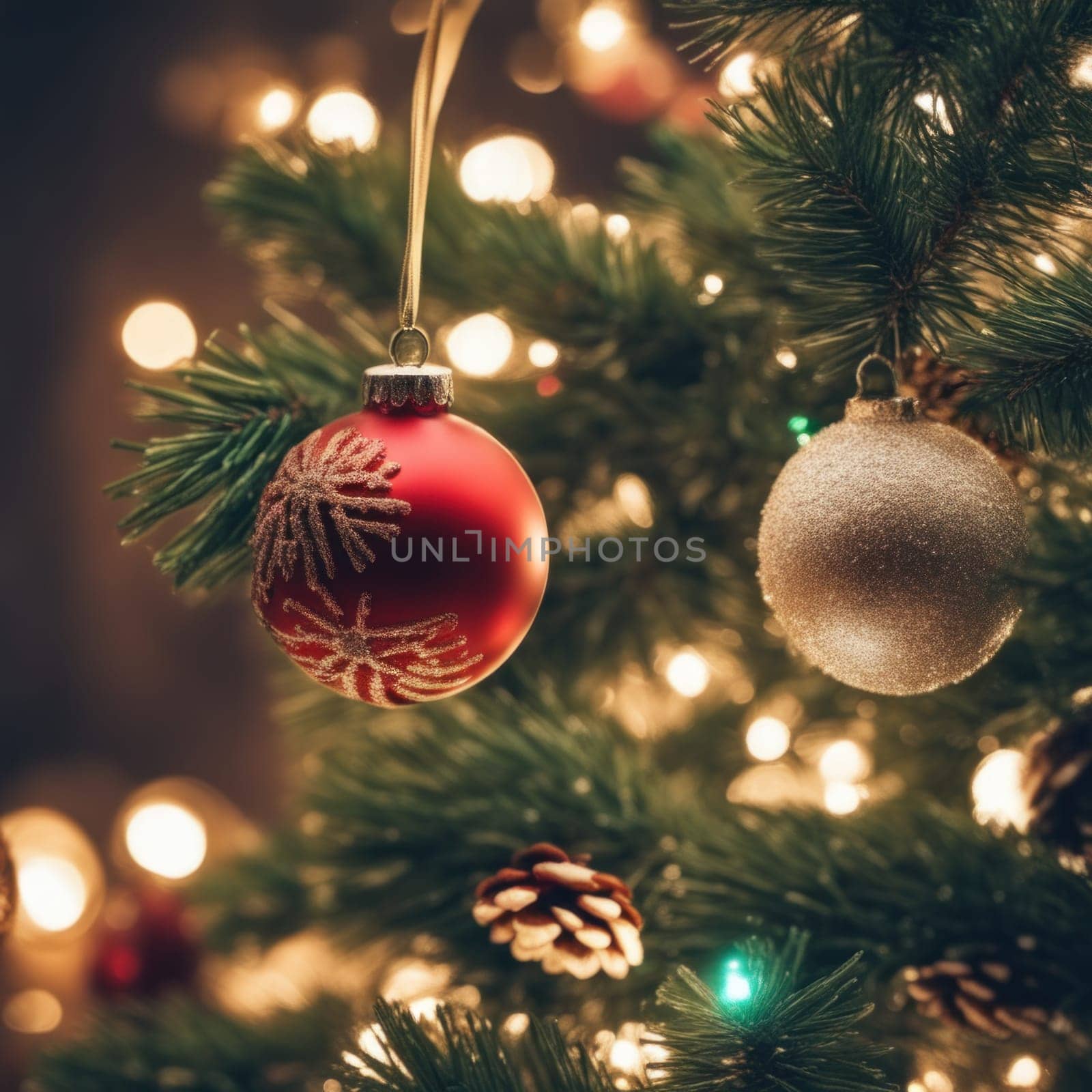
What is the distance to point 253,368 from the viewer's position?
472mm

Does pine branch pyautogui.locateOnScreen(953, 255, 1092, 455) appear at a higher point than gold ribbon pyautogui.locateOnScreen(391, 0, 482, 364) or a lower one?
lower

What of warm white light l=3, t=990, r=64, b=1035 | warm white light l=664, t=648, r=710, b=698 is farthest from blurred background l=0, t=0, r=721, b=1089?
warm white light l=664, t=648, r=710, b=698

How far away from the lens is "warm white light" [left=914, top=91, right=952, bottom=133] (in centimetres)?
38

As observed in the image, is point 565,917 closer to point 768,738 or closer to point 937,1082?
point 937,1082

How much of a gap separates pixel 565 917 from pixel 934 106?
36 centimetres

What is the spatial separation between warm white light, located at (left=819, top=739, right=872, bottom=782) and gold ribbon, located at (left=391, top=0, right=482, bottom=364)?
17.5 inches

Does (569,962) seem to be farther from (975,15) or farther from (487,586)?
(975,15)

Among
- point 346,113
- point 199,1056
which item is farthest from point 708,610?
point 346,113

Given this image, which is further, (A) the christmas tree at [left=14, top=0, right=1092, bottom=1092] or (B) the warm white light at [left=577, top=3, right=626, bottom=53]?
(B) the warm white light at [left=577, top=3, right=626, bottom=53]

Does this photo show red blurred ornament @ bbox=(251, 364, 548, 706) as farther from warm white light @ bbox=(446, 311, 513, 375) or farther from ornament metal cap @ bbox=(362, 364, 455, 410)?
warm white light @ bbox=(446, 311, 513, 375)

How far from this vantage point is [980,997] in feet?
1.47

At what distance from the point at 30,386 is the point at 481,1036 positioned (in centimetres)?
91

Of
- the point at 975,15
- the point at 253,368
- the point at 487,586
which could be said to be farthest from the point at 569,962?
the point at 975,15

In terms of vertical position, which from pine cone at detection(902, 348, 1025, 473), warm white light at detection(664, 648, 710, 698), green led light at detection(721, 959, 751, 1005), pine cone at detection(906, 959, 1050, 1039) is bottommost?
green led light at detection(721, 959, 751, 1005)
